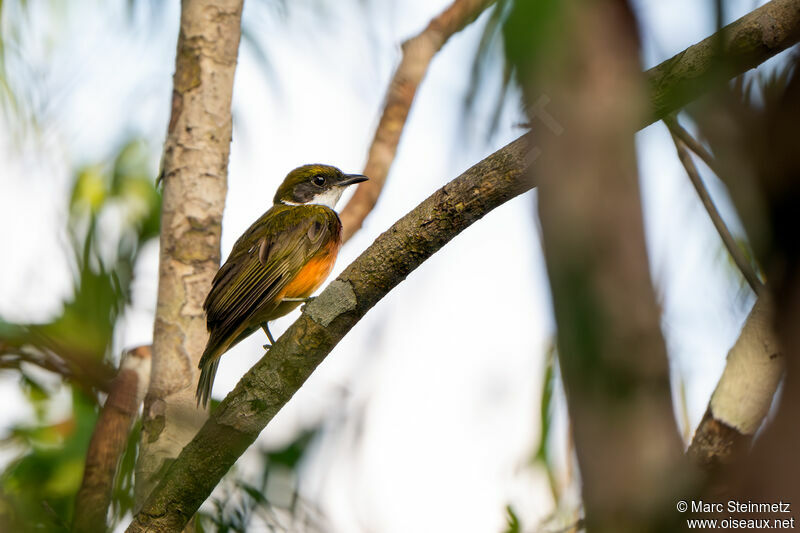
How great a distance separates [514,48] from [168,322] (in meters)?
3.28

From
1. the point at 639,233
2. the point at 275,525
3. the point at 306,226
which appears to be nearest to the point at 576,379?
the point at 639,233

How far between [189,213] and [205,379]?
0.87 m

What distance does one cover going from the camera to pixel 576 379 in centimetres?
101

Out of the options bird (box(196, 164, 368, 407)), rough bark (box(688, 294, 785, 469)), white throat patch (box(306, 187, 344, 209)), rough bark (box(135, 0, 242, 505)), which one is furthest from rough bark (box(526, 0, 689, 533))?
white throat patch (box(306, 187, 344, 209))

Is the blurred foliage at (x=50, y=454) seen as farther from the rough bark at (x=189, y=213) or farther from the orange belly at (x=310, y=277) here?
the orange belly at (x=310, y=277)

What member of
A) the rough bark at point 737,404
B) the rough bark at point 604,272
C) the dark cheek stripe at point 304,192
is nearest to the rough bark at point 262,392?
the rough bark at point 737,404

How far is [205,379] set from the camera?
3.95 meters

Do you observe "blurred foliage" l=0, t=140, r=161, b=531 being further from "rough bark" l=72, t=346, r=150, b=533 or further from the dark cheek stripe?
the dark cheek stripe

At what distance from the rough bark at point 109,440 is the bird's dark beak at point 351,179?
2.06 meters

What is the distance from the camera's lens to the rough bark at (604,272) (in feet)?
3.32

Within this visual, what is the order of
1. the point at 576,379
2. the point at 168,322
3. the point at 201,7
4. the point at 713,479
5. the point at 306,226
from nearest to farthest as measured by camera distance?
the point at 576,379 → the point at 713,479 → the point at 168,322 → the point at 201,7 → the point at 306,226

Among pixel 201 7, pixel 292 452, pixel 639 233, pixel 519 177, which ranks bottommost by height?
pixel 639 233

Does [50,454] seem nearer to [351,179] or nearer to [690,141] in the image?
[351,179]

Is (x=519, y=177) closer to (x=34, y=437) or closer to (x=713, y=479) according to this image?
(x=713, y=479)
